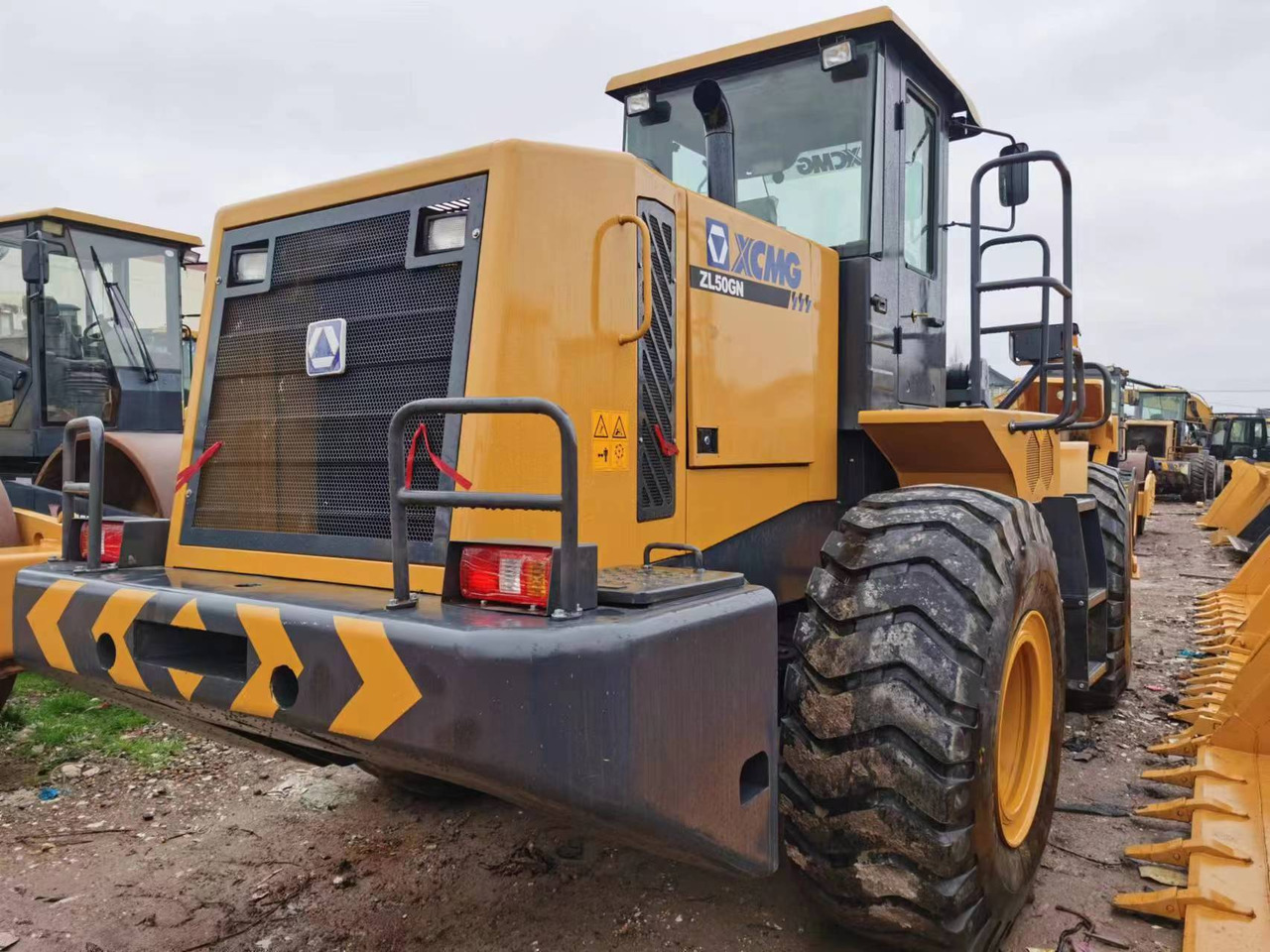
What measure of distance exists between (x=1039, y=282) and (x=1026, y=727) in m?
1.59

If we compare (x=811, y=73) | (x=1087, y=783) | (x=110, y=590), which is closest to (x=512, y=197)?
(x=110, y=590)

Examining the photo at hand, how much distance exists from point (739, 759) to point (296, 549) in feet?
4.60

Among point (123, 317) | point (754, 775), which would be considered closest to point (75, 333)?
point (123, 317)

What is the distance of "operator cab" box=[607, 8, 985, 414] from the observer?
3.59m

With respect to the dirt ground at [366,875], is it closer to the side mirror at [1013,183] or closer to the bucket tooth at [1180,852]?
the bucket tooth at [1180,852]

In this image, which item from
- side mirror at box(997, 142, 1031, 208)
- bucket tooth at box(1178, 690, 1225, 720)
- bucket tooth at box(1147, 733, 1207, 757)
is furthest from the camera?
bucket tooth at box(1178, 690, 1225, 720)

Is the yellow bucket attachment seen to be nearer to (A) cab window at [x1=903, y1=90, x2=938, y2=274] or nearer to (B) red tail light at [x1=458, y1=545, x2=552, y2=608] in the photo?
(A) cab window at [x1=903, y1=90, x2=938, y2=274]

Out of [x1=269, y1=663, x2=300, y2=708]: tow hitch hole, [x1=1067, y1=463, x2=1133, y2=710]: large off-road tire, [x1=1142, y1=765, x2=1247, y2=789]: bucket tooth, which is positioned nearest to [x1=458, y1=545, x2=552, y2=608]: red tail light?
[x1=269, y1=663, x2=300, y2=708]: tow hitch hole

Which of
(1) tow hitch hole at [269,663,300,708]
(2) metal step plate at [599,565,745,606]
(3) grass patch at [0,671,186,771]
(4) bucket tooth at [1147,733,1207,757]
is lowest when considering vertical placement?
(3) grass patch at [0,671,186,771]

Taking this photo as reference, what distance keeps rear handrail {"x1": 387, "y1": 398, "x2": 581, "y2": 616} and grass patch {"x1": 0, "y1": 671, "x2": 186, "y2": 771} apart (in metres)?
2.92

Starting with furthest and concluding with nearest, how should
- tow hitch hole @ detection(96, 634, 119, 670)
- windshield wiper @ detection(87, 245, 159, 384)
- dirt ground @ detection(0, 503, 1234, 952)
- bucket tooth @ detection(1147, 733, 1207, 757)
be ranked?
windshield wiper @ detection(87, 245, 159, 384), bucket tooth @ detection(1147, 733, 1207, 757), dirt ground @ detection(0, 503, 1234, 952), tow hitch hole @ detection(96, 634, 119, 670)

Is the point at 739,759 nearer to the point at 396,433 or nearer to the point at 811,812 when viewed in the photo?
the point at 811,812

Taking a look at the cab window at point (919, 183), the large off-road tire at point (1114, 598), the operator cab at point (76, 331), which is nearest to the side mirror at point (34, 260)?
the operator cab at point (76, 331)

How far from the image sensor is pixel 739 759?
2256 millimetres
